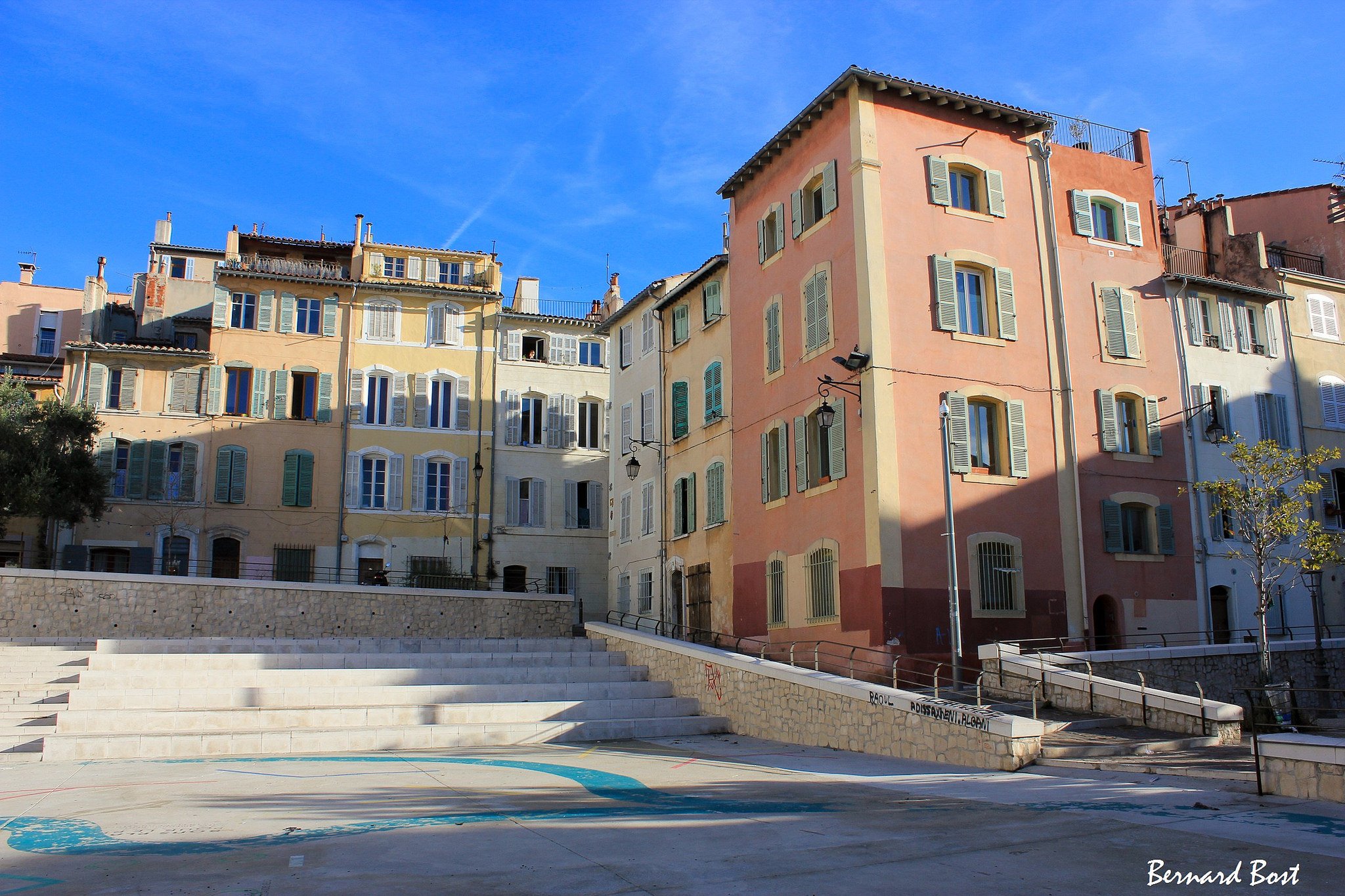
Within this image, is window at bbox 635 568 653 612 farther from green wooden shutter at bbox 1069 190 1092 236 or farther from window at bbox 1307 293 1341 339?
window at bbox 1307 293 1341 339

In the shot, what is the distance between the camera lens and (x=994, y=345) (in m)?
23.1

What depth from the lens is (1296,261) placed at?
3241 cm

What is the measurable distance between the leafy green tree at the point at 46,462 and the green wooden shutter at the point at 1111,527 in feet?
92.4

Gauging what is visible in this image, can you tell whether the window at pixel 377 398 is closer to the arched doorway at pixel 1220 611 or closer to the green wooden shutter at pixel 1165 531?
the green wooden shutter at pixel 1165 531

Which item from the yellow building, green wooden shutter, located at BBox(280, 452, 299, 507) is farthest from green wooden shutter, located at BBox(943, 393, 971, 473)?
green wooden shutter, located at BBox(280, 452, 299, 507)

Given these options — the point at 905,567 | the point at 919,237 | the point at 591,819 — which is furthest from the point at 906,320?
the point at 591,819

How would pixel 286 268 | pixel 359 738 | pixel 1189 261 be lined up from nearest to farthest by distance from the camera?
pixel 359 738, pixel 1189 261, pixel 286 268

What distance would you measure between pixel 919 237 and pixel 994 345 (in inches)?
115

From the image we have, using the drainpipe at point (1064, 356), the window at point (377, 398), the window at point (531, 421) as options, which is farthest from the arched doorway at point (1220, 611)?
the window at point (377, 398)

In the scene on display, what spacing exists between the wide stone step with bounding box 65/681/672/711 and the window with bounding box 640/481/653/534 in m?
9.14

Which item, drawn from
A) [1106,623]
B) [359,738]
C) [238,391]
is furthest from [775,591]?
[238,391]

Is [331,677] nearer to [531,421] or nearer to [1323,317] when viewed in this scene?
[531,421]

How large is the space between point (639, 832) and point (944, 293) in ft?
52.9

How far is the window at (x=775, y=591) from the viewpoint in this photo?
24.1m
